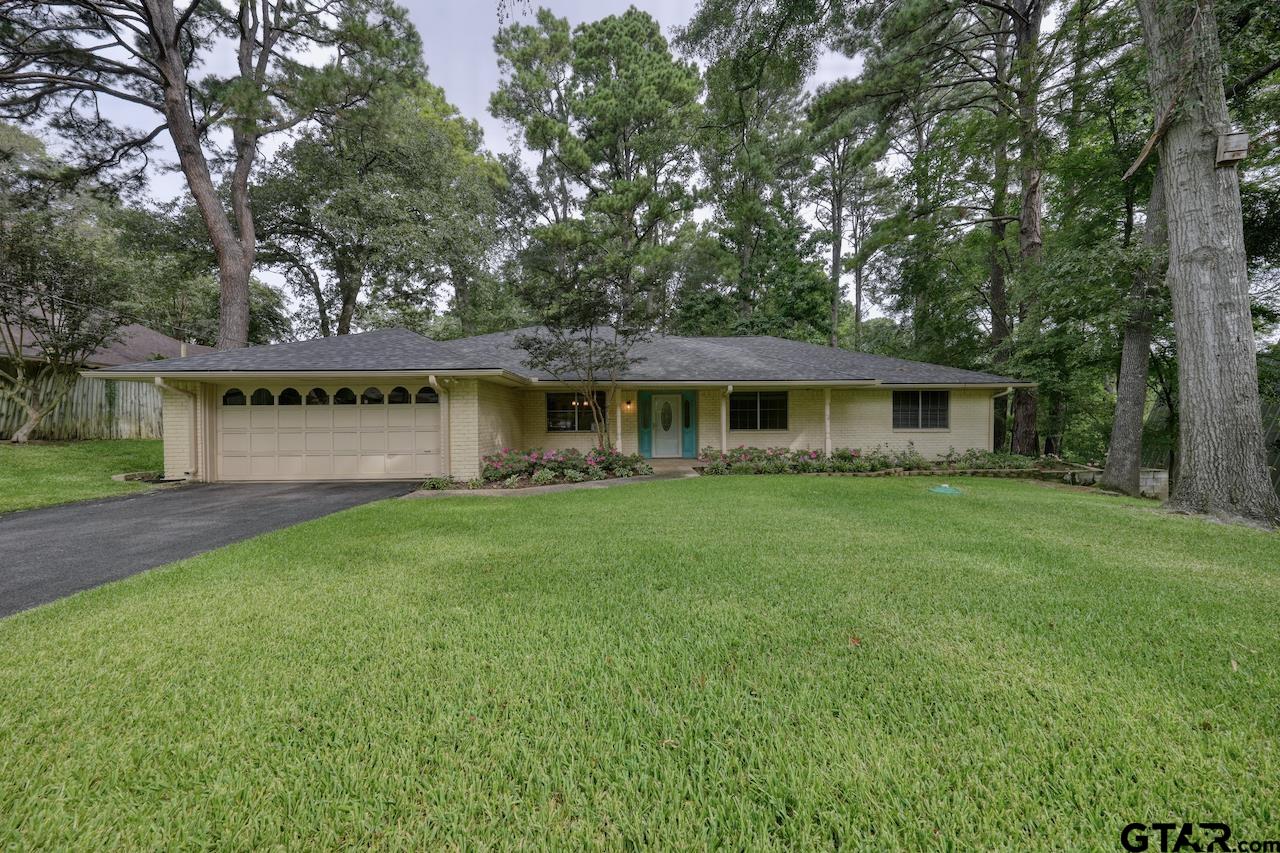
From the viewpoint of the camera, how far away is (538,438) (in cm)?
1246

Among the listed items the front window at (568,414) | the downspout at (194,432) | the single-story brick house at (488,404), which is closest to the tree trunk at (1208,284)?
the single-story brick house at (488,404)

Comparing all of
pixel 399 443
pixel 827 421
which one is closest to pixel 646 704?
pixel 399 443

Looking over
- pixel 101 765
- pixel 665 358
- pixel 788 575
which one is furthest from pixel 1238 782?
pixel 665 358

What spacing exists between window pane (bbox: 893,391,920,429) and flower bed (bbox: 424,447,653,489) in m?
6.97

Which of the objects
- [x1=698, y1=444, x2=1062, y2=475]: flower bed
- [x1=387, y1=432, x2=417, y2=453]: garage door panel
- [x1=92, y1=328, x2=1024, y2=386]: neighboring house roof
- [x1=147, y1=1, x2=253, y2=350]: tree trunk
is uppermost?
[x1=147, y1=1, x2=253, y2=350]: tree trunk

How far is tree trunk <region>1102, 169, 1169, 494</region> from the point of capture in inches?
328

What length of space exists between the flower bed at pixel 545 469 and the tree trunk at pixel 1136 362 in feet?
30.3

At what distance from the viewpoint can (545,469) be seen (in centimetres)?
927

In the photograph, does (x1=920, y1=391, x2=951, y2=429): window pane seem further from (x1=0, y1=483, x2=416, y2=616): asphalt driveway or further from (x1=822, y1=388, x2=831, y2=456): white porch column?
(x1=0, y1=483, x2=416, y2=616): asphalt driveway

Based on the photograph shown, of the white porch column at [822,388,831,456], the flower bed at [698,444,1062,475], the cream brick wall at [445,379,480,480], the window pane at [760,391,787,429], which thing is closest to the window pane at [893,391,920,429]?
the flower bed at [698,444,1062,475]

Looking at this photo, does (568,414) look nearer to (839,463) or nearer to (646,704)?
(839,463)

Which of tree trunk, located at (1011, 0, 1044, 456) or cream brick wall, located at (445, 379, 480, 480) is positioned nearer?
cream brick wall, located at (445, 379, 480, 480)

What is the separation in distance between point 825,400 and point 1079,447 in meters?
13.3

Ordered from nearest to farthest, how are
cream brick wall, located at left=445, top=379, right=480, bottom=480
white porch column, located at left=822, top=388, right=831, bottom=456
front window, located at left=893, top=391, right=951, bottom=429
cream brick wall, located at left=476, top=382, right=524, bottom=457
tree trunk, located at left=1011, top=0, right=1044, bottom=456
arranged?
1. cream brick wall, located at left=445, top=379, right=480, bottom=480
2. cream brick wall, located at left=476, top=382, right=524, bottom=457
3. tree trunk, located at left=1011, top=0, right=1044, bottom=456
4. white porch column, located at left=822, top=388, right=831, bottom=456
5. front window, located at left=893, top=391, right=951, bottom=429
